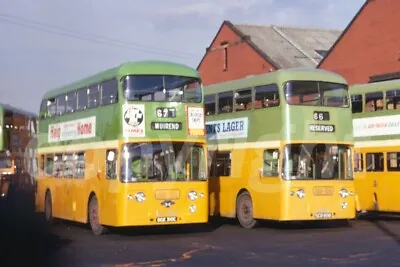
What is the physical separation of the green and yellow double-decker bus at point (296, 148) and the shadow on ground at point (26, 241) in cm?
551

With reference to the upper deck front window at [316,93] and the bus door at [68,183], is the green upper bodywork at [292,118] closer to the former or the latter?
the upper deck front window at [316,93]

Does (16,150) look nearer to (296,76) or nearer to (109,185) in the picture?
(109,185)

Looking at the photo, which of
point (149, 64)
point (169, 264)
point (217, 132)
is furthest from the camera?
point (217, 132)

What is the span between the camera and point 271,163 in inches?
829

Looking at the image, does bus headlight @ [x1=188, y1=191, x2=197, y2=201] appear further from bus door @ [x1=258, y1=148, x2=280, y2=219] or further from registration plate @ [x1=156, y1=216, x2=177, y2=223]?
bus door @ [x1=258, y1=148, x2=280, y2=219]

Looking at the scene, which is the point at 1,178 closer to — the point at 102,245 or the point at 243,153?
the point at 243,153

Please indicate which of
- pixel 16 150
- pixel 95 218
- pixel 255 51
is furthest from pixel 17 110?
pixel 95 218

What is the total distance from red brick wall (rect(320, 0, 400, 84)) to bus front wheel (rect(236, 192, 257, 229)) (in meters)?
16.4

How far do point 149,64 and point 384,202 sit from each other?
9443 millimetres

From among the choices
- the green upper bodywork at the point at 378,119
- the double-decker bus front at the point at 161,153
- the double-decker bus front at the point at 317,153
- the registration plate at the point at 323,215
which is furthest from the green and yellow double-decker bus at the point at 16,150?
the registration plate at the point at 323,215

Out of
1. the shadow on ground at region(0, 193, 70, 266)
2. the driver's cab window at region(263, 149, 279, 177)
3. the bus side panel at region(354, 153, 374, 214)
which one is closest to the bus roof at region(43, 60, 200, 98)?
the driver's cab window at region(263, 149, 279, 177)

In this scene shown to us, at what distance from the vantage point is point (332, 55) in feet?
133

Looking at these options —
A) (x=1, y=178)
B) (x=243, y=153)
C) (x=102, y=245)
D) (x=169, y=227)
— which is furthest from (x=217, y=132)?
(x=1, y=178)

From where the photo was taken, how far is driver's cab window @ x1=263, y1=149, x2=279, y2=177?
20.7 metres
